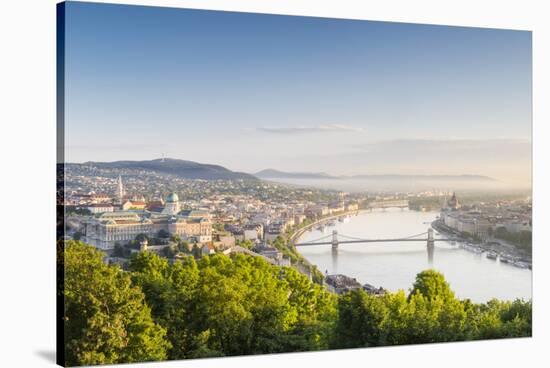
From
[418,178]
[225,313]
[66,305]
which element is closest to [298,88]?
[418,178]

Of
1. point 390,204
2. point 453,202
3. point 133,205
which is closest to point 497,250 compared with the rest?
point 453,202

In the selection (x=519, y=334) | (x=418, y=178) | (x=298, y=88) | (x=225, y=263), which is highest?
(x=298, y=88)

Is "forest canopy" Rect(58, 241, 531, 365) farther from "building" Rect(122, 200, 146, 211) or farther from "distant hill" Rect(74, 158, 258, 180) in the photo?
"distant hill" Rect(74, 158, 258, 180)

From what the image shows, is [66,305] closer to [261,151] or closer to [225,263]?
[225,263]

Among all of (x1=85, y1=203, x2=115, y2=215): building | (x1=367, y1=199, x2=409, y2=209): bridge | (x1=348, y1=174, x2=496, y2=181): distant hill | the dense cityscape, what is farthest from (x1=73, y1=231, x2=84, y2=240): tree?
(x1=367, y1=199, x2=409, y2=209): bridge

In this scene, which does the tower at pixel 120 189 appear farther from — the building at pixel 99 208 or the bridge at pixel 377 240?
the bridge at pixel 377 240

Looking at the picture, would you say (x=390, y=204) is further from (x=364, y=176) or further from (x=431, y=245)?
(x=431, y=245)
